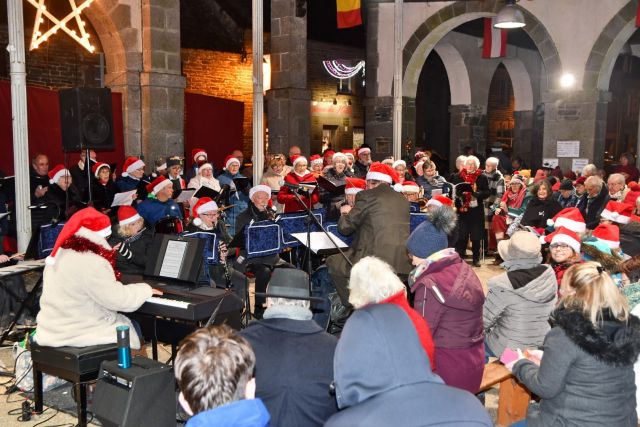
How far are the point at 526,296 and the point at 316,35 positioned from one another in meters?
16.2

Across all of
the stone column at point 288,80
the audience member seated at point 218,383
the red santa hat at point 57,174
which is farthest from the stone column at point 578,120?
the audience member seated at point 218,383

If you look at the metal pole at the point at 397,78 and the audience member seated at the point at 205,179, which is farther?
the metal pole at the point at 397,78

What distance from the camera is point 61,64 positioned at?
14.8m

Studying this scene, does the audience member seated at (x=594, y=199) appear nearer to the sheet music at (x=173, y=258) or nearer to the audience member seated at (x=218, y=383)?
the sheet music at (x=173, y=258)

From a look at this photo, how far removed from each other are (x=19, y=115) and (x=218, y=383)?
6.81m

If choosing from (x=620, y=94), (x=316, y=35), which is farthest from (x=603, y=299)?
(x=620, y=94)

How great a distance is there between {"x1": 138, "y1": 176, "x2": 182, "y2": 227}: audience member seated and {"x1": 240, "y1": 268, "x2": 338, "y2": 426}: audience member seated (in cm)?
539

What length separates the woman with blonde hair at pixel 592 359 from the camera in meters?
3.03

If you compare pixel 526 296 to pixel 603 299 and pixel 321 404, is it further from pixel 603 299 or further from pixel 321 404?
pixel 321 404

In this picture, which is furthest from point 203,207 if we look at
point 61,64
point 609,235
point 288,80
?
point 61,64

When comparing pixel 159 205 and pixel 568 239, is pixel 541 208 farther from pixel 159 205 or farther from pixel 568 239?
pixel 159 205

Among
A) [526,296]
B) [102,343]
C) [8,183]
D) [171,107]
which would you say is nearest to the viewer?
[526,296]

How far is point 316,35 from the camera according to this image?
1936cm

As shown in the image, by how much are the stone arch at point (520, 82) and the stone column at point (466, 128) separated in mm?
2781
